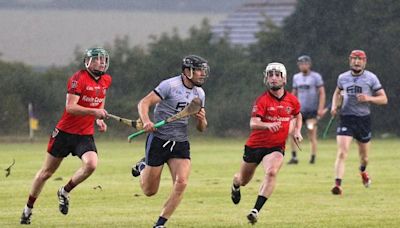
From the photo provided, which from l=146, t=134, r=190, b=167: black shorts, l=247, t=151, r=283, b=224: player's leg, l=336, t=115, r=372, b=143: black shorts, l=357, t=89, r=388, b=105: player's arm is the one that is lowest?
l=336, t=115, r=372, b=143: black shorts

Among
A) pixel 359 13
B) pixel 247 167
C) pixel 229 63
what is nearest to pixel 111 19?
pixel 229 63

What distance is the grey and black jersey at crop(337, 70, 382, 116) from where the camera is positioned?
1905 centimetres

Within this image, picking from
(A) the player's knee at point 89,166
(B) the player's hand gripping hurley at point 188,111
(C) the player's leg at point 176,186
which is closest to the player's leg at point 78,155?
(A) the player's knee at point 89,166

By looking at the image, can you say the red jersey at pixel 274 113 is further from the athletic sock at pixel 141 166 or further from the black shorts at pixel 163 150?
the athletic sock at pixel 141 166

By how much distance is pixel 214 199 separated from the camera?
1753 cm

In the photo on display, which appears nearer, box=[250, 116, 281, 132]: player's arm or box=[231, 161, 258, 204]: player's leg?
box=[250, 116, 281, 132]: player's arm

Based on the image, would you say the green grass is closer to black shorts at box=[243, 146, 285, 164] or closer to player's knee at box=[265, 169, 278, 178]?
player's knee at box=[265, 169, 278, 178]

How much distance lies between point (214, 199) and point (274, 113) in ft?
11.0

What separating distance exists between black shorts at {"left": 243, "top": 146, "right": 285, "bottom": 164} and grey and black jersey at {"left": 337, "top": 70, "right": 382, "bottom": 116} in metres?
4.60

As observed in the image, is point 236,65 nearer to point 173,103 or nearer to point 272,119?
point 272,119

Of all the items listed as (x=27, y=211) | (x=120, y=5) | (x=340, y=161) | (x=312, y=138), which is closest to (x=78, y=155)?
(x=27, y=211)

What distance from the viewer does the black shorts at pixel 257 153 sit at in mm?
14667

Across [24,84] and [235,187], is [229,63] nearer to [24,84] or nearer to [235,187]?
[24,84]

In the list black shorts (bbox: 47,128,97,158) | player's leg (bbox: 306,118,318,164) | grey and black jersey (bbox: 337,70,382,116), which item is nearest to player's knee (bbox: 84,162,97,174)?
black shorts (bbox: 47,128,97,158)
